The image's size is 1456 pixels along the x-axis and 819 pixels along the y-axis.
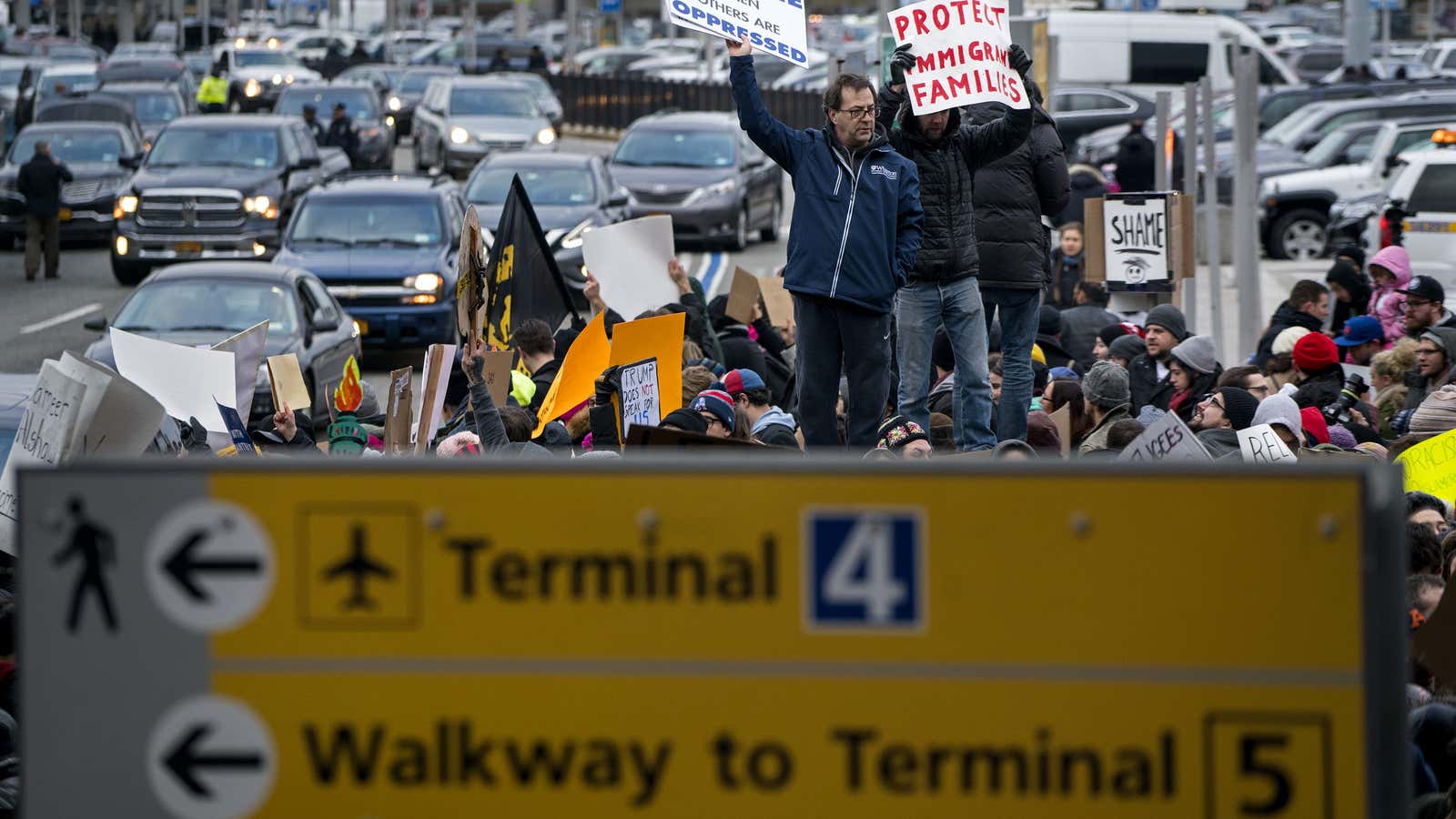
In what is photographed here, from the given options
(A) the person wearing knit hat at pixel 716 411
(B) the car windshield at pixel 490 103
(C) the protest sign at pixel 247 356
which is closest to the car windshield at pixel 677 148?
(B) the car windshield at pixel 490 103

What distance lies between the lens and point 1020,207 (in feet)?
29.2

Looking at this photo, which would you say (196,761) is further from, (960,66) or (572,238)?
(572,238)

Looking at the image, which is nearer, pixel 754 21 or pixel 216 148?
pixel 754 21

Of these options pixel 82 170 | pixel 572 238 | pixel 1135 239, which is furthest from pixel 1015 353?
pixel 82 170

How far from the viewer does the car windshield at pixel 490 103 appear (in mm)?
34562

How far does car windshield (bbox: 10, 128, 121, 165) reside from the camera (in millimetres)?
27781

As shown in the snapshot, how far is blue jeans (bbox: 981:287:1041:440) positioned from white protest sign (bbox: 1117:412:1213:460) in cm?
193

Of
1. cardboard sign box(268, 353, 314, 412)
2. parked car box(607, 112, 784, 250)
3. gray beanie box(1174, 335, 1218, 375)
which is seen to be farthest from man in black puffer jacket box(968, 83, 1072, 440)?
parked car box(607, 112, 784, 250)

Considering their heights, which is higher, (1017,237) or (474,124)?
(474,124)

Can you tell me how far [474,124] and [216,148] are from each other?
8.98m

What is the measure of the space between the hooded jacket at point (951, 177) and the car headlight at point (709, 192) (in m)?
17.6

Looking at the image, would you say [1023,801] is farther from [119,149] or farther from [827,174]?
[119,149]

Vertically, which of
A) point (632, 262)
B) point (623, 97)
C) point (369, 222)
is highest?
point (623, 97)

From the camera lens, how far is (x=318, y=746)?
2.66m
